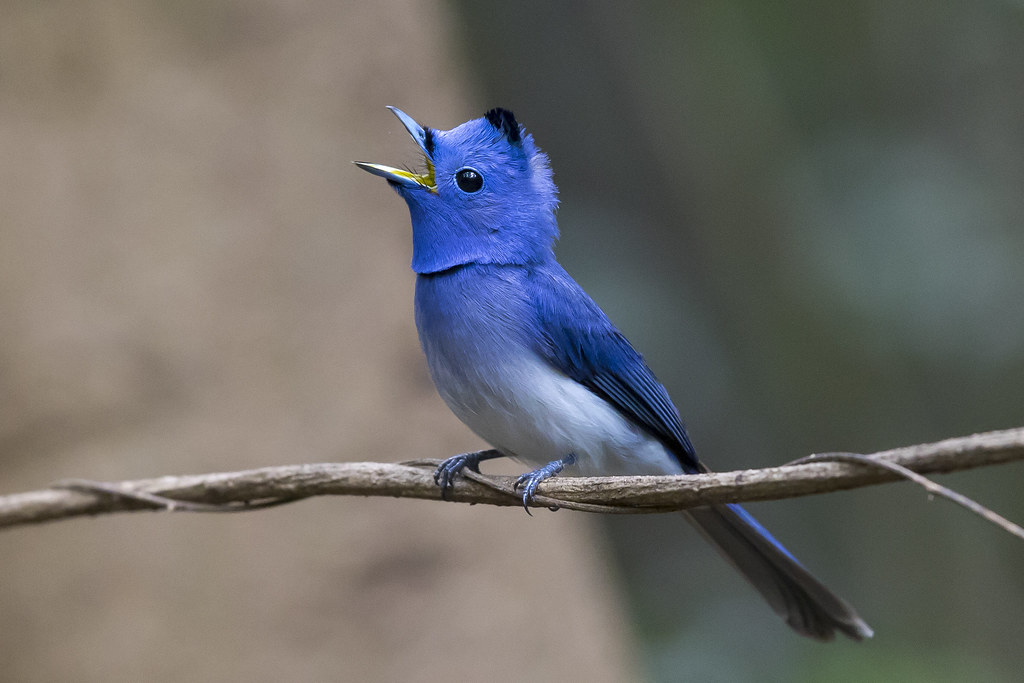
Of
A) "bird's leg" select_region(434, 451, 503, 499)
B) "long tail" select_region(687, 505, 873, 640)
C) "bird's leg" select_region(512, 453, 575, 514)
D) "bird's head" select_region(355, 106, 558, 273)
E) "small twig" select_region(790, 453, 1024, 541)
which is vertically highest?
"bird's head" select_region(355, 106, 558, 273)

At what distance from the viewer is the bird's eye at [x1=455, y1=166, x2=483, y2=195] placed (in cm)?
197

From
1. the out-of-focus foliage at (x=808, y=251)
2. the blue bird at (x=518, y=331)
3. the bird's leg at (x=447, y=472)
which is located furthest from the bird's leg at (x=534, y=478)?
the out-of-focus foliage at (x=808, y=251)

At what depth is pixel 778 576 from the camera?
2.26m

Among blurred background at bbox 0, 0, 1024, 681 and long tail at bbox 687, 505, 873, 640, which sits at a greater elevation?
blurred background at bbox 0, 0, 1024, 681

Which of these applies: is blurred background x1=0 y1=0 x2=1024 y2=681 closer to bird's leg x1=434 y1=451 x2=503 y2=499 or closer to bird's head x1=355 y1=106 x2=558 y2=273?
bird's head x1=355 y1=106 x2=558 y2=273

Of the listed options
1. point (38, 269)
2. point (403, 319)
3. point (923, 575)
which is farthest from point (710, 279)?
point (38, 269)

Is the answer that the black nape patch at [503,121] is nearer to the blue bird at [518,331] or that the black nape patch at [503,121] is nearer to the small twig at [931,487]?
the blue bird at [518,331]

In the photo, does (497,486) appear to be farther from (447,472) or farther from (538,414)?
(538,414)

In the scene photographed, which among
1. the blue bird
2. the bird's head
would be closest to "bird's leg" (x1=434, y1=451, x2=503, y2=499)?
the blue bird

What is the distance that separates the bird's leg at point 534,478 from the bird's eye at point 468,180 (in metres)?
0.58

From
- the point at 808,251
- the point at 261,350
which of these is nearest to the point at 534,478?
the point at 261,350

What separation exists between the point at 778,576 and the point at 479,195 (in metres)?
1.12

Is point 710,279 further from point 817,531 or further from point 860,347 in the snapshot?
point 817,531

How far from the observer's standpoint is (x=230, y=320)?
3.31 meters
